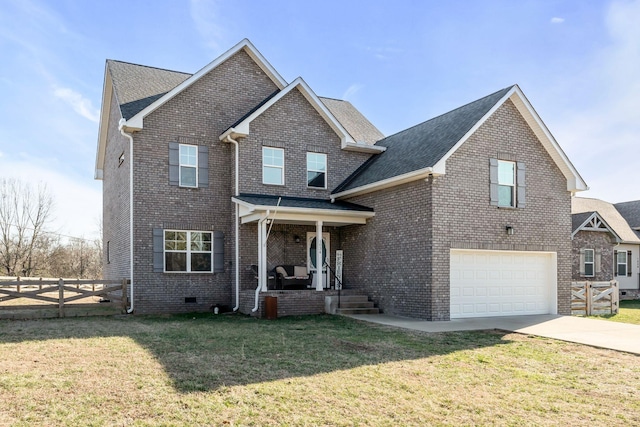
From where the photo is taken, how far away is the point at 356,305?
15414 mm

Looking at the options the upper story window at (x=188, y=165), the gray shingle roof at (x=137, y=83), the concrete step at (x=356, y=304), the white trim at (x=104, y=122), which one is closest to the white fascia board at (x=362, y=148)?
the upper story window at (x=188, y=165)

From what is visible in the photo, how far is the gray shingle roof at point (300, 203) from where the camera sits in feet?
51.0

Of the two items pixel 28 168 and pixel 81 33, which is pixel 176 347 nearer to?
pixel 81 33

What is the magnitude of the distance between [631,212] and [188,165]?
2737 centimetres

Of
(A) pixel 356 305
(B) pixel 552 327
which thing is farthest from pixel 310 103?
(B) pixel 552 327

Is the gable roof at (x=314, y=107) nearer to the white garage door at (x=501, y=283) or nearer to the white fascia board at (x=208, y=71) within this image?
the white fascia board at (x=208, y=71)

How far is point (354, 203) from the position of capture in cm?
1722

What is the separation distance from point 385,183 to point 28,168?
3724 cm

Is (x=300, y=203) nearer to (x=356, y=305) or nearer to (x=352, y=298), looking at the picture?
(x=352, y=298)

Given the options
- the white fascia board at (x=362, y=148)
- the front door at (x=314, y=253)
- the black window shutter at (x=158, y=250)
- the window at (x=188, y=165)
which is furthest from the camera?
the white fascia board at (x=362, y=148)

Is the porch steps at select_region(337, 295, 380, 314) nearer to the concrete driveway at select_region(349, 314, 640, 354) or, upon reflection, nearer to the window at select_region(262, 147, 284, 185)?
the concrete driveway at select_region(349, 314, 640, 354)

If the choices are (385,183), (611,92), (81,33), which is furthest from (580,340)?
(81,33)

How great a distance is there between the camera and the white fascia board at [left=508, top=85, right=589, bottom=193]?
1505cm

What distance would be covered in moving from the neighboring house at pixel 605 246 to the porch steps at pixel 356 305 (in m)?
13.8
